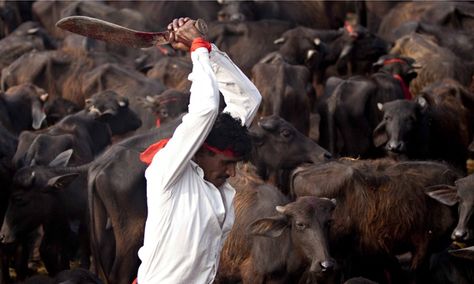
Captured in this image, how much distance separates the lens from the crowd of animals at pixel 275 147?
26.4ft

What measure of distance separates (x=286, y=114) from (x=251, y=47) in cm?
329

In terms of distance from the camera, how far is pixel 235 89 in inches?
208

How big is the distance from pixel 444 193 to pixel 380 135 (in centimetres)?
251

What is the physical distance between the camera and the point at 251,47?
14.7 m

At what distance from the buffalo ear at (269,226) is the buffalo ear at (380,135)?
3493mm

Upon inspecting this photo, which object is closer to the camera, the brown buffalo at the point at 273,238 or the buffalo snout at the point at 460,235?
the brown buffalo at the point at 273,238

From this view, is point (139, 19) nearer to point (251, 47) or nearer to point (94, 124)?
point (251, 47)

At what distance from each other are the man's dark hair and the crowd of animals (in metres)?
2.19

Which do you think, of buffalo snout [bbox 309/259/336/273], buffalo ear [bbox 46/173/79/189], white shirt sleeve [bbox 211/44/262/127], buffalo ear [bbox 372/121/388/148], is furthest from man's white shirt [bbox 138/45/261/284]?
buffalo ear [bbox 372/121/388/148]

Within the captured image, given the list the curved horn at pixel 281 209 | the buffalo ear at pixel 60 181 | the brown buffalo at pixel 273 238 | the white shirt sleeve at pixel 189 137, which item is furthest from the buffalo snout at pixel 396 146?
the white shirt sleeve at pixel 189 137

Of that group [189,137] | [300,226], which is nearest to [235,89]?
[189,137]

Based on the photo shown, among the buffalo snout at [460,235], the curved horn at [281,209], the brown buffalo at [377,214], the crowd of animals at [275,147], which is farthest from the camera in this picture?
the brown buffalo at [377,214]

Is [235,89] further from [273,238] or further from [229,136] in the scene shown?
[273,238]

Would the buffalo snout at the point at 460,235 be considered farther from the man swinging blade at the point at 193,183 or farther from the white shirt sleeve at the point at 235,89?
the man swinging blade at the point at 193,183
